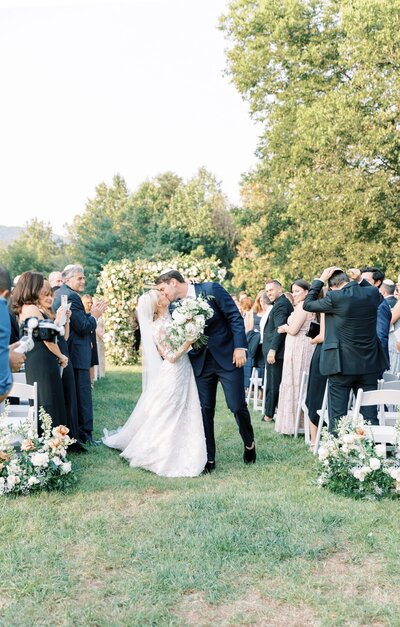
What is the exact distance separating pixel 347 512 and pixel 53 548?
2.32 metres

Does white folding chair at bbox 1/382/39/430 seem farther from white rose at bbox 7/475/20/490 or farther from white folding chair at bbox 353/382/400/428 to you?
white folding chair at bbox 353/382/400/428

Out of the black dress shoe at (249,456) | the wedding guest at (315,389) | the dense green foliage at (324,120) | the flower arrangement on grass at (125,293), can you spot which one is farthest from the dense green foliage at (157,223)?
the black dress shoe at (249,456)

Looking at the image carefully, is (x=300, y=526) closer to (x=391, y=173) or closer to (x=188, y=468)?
(x=188, y=468)

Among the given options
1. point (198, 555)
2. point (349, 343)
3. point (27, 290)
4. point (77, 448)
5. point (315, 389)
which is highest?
point (27, 290)

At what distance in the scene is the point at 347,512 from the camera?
5.45m

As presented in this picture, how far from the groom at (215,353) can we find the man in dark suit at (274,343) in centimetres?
278

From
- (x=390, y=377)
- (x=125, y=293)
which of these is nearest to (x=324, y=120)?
(x=125, y=293)

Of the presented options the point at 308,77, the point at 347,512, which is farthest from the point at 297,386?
the point at 308,77

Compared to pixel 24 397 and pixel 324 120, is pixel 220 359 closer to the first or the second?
pixel 24 397

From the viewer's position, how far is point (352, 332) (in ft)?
22.7

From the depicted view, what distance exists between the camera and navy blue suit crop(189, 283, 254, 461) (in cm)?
720

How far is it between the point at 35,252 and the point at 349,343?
65504 mm

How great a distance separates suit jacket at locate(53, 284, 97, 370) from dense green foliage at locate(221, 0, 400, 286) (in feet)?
48.5

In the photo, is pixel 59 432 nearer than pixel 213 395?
Yes
